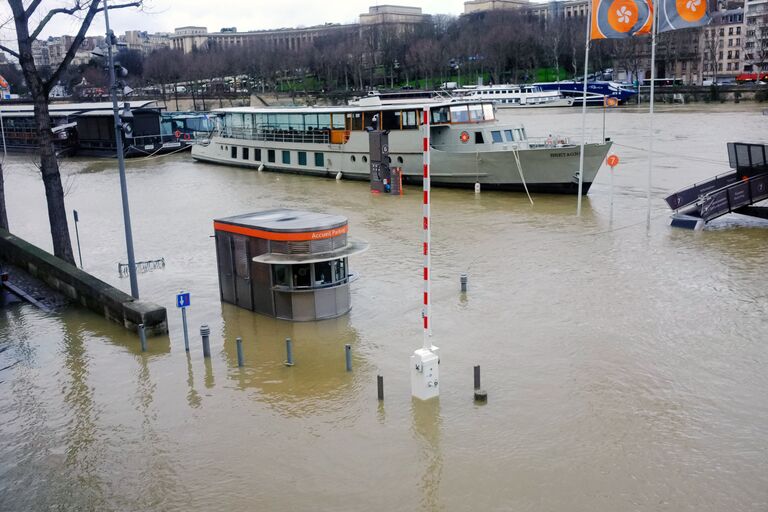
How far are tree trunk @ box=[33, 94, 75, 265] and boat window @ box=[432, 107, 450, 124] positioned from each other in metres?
21.1

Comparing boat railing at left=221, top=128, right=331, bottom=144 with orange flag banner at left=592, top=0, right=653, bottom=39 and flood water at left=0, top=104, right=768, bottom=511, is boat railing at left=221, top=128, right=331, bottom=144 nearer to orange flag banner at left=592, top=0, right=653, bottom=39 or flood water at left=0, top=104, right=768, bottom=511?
orange flag banner at left=592, top=0, right=653, bottom=39

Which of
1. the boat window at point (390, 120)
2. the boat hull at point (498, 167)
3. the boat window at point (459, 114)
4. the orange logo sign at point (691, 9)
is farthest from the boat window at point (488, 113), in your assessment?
the orange logo sign at point (691, 9)

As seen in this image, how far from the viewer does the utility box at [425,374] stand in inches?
473

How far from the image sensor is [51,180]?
19.5 metres

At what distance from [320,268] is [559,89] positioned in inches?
3887

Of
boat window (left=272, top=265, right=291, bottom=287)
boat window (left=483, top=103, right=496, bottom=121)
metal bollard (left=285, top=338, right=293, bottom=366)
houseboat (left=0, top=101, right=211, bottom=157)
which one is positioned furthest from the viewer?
houseboat (left=0, top=101, right=211, bottom=157)

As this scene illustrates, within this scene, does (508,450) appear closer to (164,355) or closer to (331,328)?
(331,328)

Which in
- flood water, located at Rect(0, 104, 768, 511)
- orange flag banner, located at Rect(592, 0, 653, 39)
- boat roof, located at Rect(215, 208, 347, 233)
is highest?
orange flag banner, located at Rect(592, 0, 653, 39)

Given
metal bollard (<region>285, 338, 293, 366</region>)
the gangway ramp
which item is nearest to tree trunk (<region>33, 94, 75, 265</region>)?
metal bollard (<region>285, 338, 293, 366</region>)

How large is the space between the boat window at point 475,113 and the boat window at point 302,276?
74.0 feet

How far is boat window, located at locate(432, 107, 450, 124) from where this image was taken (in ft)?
121

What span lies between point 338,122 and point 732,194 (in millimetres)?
22822

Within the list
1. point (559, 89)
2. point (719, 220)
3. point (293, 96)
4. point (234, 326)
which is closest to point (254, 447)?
point (234, 326)

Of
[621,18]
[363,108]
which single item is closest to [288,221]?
[621,18]
